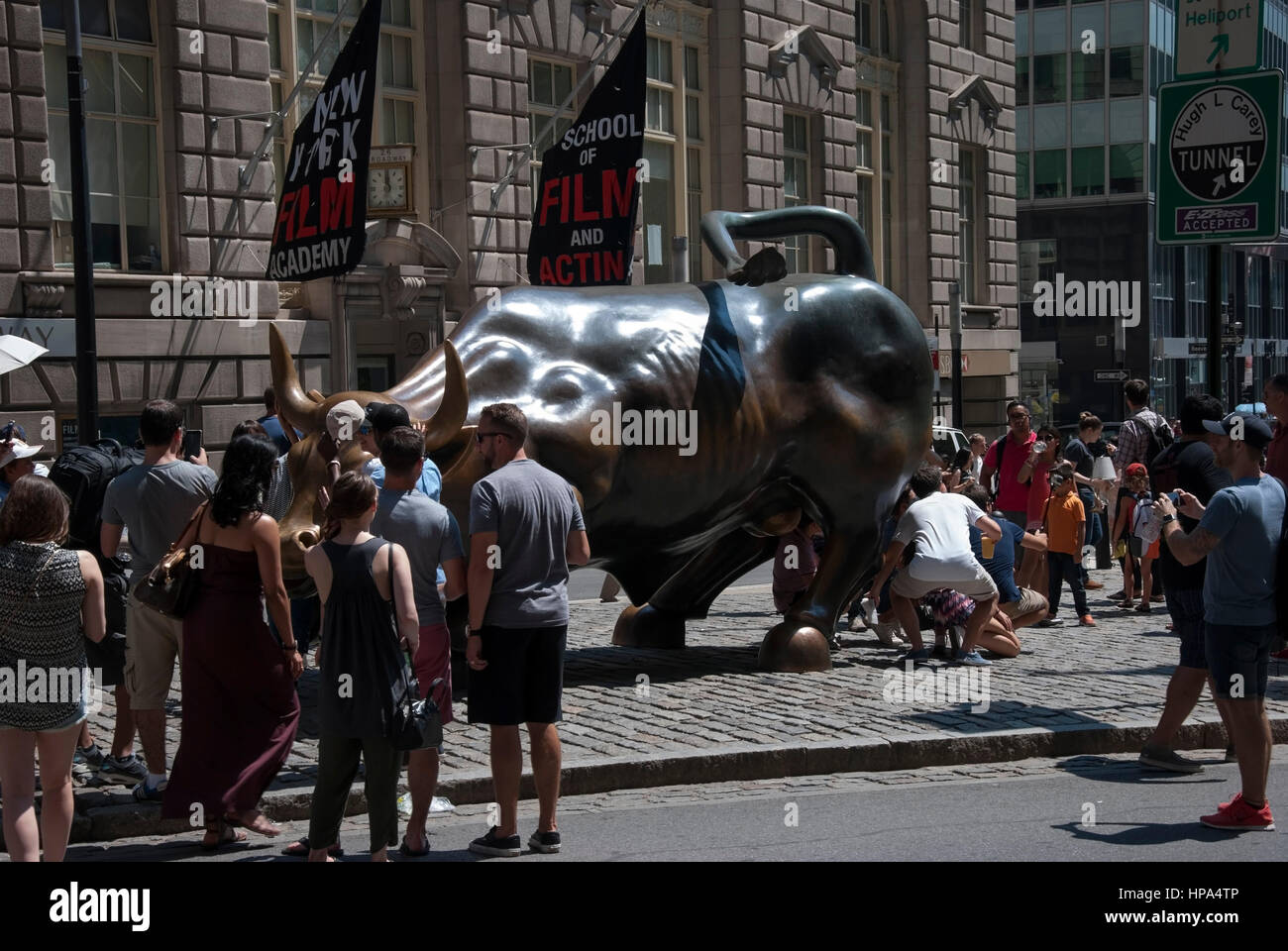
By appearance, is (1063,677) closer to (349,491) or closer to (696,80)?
(349,491)

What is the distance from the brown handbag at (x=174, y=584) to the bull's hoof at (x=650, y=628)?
5341mm

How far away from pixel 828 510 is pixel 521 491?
4369 mm

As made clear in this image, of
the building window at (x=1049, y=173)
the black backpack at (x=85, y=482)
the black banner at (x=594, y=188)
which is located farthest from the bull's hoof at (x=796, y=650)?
the building window at (x=1049, y=173)

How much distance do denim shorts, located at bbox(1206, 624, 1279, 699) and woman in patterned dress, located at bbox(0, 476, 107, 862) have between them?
484 centimetres

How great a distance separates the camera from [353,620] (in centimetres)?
615

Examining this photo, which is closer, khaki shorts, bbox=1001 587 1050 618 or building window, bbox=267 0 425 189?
khaki shorts, bbox=1001 587 1050 618

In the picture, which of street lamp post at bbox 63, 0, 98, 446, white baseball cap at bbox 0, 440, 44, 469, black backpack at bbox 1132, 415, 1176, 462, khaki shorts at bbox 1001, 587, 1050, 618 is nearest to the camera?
white baseball cap at bbox 0, 440, 44, 469

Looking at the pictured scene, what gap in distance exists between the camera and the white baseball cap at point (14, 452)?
7918 millimetres

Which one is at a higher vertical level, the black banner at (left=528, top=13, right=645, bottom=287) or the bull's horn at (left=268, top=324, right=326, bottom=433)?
the black banner at (left=528, top=13, right=645, bottom=287)

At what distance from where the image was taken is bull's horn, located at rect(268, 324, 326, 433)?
28.0 ft

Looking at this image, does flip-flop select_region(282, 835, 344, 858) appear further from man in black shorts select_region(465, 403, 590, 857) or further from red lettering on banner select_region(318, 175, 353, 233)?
red lettering on banner select_region(318, 175, 353, 233)

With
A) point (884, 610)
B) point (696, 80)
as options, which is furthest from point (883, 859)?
point (696, 80)

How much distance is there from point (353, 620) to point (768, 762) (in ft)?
9.78

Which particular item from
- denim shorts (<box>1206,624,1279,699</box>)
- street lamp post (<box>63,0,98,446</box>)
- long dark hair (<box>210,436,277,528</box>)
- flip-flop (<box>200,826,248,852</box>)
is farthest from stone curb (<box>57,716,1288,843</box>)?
street lamp post (<box>63,0,98,446</box>)
